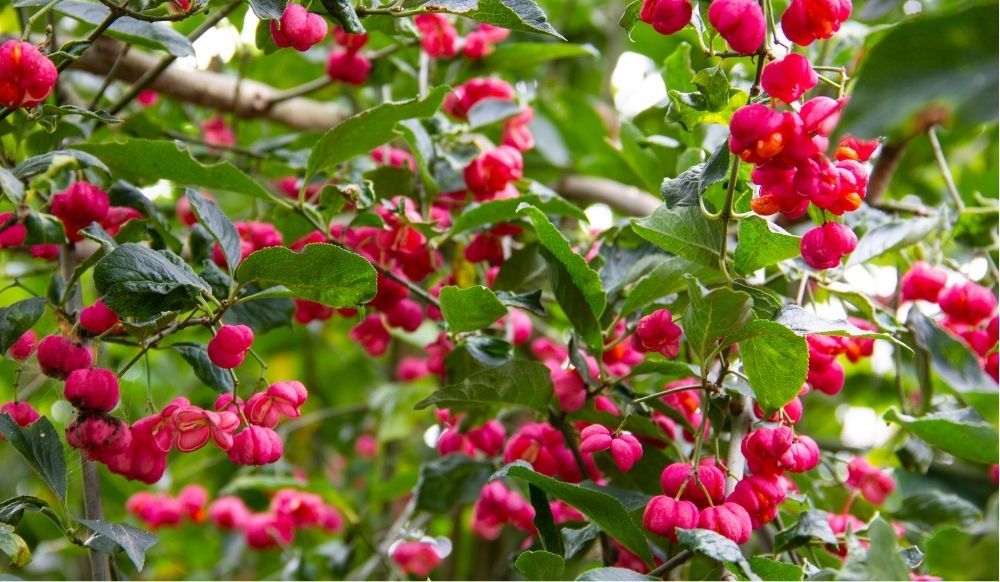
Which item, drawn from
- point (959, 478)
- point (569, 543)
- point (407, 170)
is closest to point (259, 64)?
point (407, 170)

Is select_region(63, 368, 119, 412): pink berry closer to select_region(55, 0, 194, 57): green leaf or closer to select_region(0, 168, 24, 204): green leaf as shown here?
select_region(0, 168, 24, 204): green leaf

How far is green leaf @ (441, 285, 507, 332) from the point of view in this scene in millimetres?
1081

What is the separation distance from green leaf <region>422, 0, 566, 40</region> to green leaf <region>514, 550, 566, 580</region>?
48 cm

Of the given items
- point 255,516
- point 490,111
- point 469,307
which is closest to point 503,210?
point 469,307

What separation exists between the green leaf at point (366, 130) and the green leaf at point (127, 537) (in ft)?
1.46

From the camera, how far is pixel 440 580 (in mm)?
2131

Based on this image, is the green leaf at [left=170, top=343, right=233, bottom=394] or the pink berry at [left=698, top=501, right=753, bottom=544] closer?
the pink berry at [left=698, top=501, right=753, bottom=544]

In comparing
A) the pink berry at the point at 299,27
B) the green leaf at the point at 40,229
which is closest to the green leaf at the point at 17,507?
the green leaf at the point at 40,229

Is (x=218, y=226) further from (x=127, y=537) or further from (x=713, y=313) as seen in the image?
Result: (x=713, y=313)

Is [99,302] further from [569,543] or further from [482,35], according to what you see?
[482,35]

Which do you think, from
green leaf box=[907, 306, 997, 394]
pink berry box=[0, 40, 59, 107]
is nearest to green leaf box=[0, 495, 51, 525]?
pink berry box=[0, 40, 59, 107]

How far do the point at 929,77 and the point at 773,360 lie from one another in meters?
0.37

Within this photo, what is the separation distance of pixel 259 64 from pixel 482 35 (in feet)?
2.46

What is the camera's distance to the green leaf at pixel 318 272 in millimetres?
917
